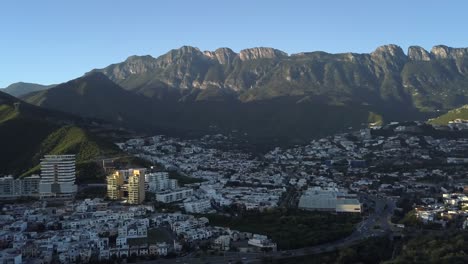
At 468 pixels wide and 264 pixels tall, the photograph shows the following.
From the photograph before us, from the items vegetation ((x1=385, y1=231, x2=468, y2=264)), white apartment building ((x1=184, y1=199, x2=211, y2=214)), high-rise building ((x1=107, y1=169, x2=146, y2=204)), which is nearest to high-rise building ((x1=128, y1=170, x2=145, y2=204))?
high-rise building ((x1=107, y1=169, x2=146, y2=204))

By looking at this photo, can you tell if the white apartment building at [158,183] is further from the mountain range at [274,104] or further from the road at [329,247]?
the mountain range at [274,104]

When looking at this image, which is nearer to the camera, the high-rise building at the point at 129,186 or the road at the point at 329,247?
the road at the point at 329,247

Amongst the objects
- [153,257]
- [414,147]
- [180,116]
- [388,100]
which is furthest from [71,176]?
[388,100]

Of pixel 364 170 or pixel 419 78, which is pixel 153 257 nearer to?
pixel 364 170

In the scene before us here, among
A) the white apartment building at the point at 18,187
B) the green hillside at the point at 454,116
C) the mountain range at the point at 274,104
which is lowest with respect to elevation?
the white apartment building at the point at 18,187

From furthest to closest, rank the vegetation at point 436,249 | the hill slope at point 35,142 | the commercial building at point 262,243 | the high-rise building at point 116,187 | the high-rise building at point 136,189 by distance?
the hill slope at point 35,142, the high-rise building at point 116,187, the high-rise building at point 136,189, the commercial building at point 262,243, the vegetation at point 436,249

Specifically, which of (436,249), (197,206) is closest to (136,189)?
(197,206)

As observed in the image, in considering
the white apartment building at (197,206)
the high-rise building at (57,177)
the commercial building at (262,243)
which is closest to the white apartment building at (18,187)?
the high-rise building at (57,177)

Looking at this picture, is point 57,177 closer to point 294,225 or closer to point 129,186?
point 129,186
